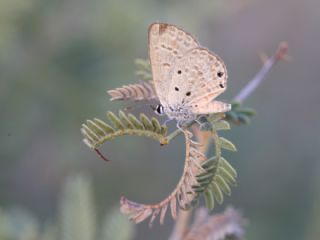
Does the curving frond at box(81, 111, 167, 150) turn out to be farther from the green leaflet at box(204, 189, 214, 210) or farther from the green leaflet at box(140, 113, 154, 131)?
the green leaflet at box(204, 189, 214, 210)

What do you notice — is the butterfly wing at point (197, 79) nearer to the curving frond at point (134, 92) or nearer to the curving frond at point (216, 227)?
the curving frond at point (134, 92)

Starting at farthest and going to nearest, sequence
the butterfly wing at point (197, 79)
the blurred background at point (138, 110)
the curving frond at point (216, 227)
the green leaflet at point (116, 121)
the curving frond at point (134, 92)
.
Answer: the blurred background at point (138, 110) < the butterfly wing at point (197, 79) < the curving frond at point (216, 227) < the curving frond at point (134, 92) < the green leaflet at point (116, 121)

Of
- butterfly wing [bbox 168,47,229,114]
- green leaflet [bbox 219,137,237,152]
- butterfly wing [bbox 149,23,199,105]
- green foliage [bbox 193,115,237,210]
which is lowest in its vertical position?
green foliage [bbox 193,115,237,210]

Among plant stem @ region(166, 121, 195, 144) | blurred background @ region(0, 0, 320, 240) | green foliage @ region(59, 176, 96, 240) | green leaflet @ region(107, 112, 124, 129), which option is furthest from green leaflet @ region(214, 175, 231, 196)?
blurred background @ region(0, 0, 320, 240)

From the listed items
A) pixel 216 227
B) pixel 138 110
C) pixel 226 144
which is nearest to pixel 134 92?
pixel 226 144

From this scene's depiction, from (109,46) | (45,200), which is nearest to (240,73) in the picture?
(45,200)

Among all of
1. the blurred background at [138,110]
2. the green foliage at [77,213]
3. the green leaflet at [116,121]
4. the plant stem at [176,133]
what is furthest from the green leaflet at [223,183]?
the blurred background at [138,110]

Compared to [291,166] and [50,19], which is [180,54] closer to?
[50,19]
